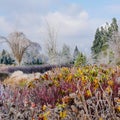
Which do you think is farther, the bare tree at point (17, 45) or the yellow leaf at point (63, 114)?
the bare tree at point (17, 45)

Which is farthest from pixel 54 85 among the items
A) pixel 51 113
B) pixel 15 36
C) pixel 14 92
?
pixel 15 36

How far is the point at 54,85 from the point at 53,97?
0.66m

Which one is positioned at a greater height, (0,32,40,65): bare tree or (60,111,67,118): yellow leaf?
(0,32,40,65): bare tree

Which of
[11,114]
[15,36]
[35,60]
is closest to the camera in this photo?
[11,114]

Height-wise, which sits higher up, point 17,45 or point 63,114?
point 17,45

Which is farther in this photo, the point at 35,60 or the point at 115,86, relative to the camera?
the point at 35,60

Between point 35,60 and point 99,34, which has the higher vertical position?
point 99,34

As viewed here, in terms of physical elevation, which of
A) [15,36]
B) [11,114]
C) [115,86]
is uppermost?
[15,36]

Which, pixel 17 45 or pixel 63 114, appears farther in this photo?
pixel 17 45

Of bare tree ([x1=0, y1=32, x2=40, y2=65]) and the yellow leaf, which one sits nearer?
the yellow leaf

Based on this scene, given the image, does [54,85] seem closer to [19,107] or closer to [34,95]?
[34,95]

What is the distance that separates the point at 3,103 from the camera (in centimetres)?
430

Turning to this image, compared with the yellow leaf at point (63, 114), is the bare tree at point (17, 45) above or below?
above

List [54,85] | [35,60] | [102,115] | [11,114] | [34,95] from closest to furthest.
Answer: [102,115], [11,114], [34,95], [54,85], [35,60]
